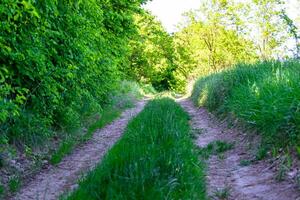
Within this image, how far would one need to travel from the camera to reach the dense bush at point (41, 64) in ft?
16.4

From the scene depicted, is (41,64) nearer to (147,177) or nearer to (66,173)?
(66,173)

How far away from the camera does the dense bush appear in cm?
498

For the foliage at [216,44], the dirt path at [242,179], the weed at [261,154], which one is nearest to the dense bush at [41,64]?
the dirt path at [242,179]

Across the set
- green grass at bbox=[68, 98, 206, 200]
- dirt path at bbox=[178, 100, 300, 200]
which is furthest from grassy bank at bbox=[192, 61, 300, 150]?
green grass at bbox=[68, 98, 206, 200]

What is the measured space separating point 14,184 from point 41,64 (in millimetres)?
1876

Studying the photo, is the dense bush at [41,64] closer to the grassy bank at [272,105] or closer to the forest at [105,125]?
the forest at [105,125]

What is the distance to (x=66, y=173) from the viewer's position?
595cm

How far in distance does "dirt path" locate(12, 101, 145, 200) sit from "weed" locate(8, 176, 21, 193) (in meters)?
0.08

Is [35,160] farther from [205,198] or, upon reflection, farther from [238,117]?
[238,117]

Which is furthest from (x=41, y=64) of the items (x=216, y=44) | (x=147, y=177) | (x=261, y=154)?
(x=216, y=44)

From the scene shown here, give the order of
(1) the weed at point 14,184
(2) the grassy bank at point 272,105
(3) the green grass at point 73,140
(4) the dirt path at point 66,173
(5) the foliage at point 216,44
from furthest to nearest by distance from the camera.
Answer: (5) the foliage at point 216,44 → (3) the green grass at point 73,140 → (2) the grassy bank at point 272,105 → (1) the weed at point 14,184 → (4) the dirt path at point 66,173

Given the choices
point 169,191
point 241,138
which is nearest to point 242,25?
point 241,138

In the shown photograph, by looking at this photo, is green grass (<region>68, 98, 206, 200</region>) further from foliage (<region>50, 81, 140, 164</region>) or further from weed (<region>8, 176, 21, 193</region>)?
foliage (<region>50, 81, 140, 164</region>)

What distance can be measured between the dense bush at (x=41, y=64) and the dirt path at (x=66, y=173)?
726 mm
